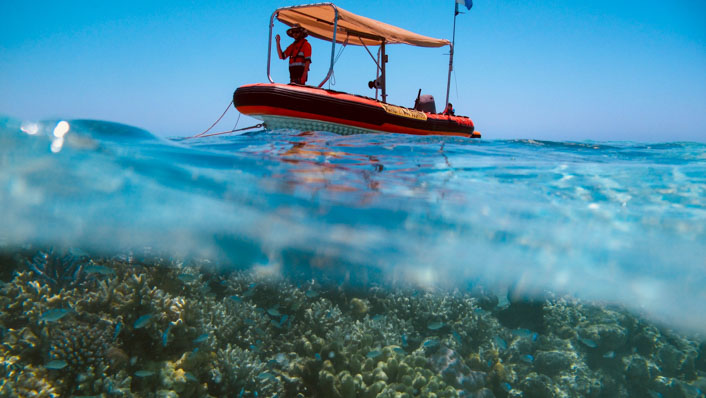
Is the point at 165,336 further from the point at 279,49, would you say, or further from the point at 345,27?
→ the point at 345,27

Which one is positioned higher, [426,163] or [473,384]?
[426,163]

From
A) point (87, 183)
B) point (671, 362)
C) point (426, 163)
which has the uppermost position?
point (426, 163)

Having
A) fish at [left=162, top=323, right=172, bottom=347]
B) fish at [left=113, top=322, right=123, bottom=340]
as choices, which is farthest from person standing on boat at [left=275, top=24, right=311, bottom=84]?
fish at [left=113, top=322, right=123, bottom=340]

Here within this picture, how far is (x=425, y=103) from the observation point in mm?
16391

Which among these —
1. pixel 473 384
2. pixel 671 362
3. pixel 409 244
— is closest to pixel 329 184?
pixel 409 244

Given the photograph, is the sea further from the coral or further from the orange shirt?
the orange shirt

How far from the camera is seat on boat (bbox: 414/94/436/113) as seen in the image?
16312 millimetres

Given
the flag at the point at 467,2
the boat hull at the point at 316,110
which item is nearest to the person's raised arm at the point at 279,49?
the boat hull at the point at 316,110

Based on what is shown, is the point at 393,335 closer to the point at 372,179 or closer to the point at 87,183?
the point at 372,179

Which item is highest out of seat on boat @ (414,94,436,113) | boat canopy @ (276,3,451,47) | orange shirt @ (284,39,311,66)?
boat canopy @ (276,3,451,47)

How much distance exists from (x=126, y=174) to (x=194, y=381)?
3.94 metres

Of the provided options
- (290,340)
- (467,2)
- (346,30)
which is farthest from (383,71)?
(290,340)

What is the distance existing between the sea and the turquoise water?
1.4 inches

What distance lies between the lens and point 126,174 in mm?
6348
